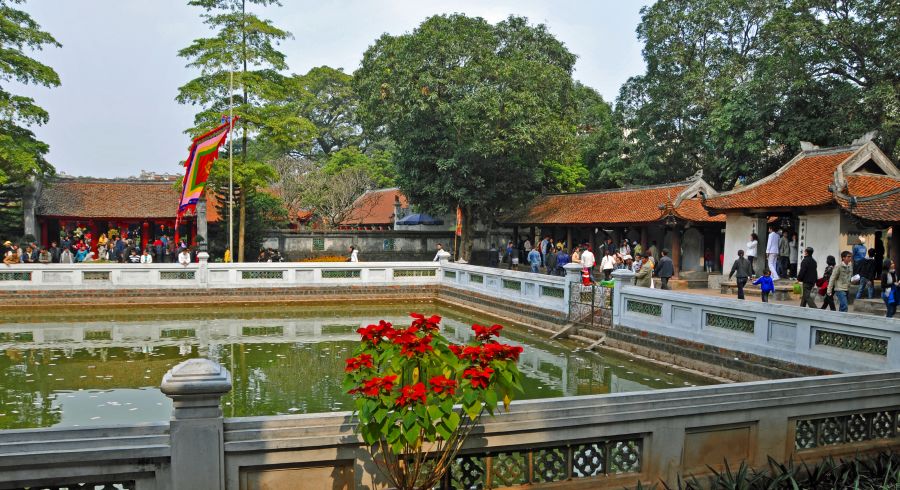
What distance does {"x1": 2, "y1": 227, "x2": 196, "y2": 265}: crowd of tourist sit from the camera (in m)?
22.4

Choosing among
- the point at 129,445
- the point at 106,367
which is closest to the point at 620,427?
the point at 129,445

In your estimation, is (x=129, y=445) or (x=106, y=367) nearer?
(x=129, y=445)

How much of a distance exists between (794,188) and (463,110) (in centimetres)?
1213

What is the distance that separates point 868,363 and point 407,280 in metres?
15.9

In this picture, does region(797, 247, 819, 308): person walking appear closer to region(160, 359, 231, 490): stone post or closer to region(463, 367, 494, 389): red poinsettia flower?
region(463, 367, 494, 389): red poinsettia flower

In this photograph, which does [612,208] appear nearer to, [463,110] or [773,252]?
[463,110]

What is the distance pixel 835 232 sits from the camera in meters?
16.4

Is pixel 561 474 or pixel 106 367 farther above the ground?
pixel 561 474

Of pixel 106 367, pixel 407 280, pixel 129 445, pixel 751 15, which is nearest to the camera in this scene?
pixel 129 445

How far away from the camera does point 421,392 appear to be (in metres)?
3.51

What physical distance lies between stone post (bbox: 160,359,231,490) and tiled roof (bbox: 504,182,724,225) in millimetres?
21369

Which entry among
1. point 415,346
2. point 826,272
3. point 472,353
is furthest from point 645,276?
point 415,346

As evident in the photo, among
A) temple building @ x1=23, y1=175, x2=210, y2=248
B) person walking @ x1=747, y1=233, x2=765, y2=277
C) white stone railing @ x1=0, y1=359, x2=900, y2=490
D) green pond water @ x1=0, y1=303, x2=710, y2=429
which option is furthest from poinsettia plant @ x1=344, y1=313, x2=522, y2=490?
temple building @ x1=23, y1=175, x2=210, y2=248

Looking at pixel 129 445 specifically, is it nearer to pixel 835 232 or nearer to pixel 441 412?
pixel 441 412
